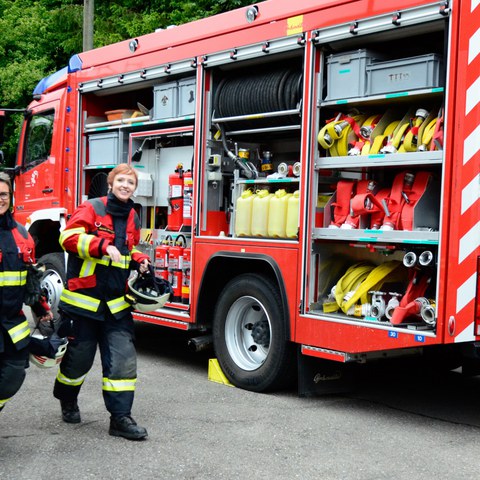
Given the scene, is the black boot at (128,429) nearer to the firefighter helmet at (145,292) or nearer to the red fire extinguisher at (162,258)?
the firefighter helmet at (145,292)

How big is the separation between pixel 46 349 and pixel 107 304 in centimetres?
49

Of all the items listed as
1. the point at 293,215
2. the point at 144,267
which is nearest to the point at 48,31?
the point at 293,215

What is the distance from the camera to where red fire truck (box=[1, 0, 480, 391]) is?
537 cm

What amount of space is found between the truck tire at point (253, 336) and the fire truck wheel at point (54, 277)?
2.55 m

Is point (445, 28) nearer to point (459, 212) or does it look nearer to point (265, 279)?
point (459, 212)

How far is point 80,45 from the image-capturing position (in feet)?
69.1

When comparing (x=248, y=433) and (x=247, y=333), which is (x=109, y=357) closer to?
(x=248, y=433)

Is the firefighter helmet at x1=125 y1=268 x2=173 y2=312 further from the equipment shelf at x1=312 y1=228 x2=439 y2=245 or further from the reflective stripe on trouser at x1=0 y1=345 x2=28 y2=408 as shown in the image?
the equipment shelf at x1=312 y1=228 x2=439 y2=245

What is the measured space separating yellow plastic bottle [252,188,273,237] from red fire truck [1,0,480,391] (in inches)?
0.6

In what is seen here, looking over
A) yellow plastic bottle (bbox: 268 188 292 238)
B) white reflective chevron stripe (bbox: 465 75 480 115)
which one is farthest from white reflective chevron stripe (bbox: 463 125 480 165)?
yellow plastic bottle (bbox: 268 188 292 238)

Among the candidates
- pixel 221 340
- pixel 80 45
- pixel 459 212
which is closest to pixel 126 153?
pixel 221 340

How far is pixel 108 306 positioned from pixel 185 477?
50.3 inches

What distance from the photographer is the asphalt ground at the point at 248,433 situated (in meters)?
4.69

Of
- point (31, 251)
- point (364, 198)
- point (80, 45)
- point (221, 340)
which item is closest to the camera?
point (31, 251)
